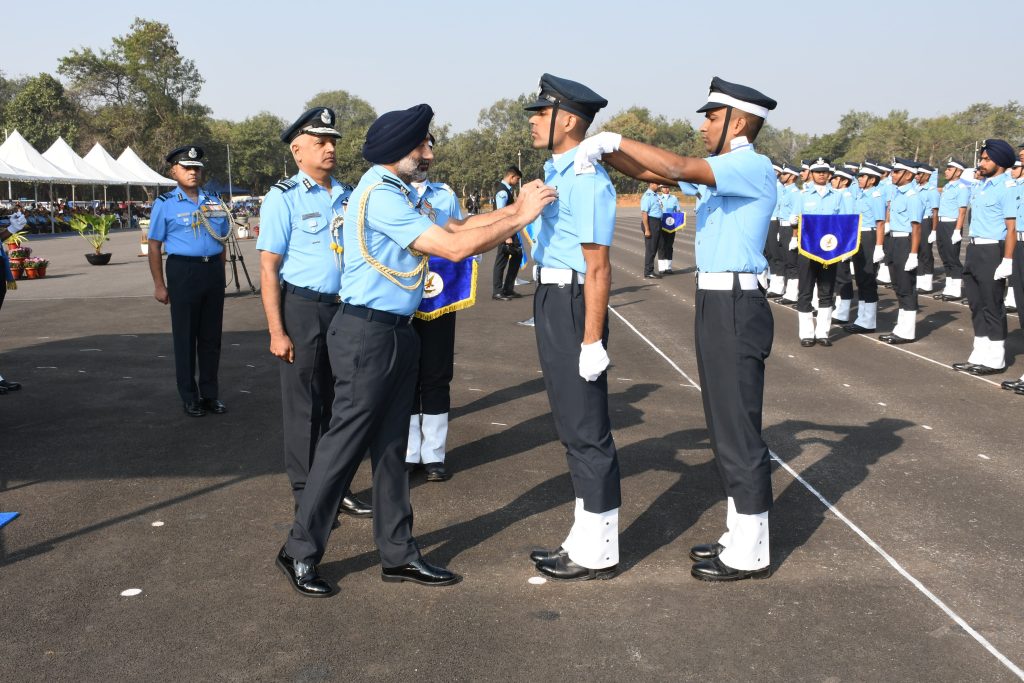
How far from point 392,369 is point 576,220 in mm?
1090

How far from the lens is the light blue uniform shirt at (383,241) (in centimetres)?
387

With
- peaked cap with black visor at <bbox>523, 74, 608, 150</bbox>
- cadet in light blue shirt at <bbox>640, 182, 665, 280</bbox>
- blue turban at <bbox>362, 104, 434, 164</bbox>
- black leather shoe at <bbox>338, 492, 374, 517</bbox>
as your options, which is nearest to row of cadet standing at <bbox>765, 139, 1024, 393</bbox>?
cadet in light blue shirt at <bbox>640, 182, 665, 280</bbox>

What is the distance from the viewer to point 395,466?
4.18m

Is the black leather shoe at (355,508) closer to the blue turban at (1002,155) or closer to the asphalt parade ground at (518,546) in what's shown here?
the asphalt parade ground at (518,546)

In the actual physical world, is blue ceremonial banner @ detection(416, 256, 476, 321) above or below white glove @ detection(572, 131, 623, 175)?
below

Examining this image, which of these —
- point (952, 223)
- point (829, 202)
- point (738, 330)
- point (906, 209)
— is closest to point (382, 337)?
point (738, 330)

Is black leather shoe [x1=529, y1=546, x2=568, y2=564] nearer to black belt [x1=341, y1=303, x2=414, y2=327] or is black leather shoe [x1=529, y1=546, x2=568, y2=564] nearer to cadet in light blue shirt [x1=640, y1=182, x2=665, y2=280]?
black belt [x1=341, y1=303, x2=414, y2=327]

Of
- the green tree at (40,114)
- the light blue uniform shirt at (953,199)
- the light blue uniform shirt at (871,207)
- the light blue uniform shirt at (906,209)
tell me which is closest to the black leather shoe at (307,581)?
the light blue uniform shirt at (906,209)

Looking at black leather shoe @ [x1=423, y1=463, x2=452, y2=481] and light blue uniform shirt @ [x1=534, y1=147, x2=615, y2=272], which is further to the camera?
black leather shoe @ [x1=423, y1=463, x2=452, y2=481]

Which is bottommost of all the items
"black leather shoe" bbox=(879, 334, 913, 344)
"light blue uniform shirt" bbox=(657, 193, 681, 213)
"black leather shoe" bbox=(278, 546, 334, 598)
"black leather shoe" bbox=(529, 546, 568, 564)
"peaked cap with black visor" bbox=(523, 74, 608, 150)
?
"black leather shoe" bbox=(278, 546, 334, 598)

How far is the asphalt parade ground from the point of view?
3514 mm

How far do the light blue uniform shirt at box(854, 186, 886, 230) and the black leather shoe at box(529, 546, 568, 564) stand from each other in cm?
1068

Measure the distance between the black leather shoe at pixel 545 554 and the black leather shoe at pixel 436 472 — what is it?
1464 mm

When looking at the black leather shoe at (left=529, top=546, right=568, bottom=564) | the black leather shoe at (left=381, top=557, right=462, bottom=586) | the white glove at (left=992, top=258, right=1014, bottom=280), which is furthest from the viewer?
the white glove at (left=992, top=258, right=1014, bottom=280)
